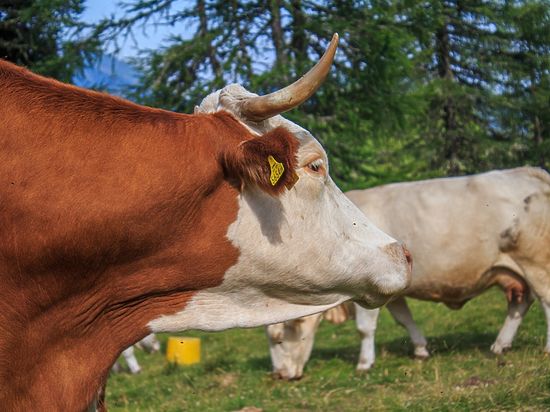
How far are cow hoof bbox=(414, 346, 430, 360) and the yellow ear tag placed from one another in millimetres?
6227

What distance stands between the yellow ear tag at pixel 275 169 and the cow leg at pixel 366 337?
5.68 metres

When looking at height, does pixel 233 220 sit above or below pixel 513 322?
above

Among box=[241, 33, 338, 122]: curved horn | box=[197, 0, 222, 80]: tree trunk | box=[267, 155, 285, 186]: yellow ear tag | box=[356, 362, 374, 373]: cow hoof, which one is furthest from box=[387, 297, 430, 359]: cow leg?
box=[197, 0, 222, 80]: tree trunk

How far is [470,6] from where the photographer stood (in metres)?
23.0

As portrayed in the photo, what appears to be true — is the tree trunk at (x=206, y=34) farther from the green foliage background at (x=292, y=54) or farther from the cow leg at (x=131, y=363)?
the cow leg at (x=131, y=363)

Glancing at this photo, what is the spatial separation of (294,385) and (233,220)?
16.4ft

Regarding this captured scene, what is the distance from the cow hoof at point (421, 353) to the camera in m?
8.74

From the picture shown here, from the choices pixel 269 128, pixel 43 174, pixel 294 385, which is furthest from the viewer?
pixel 294 385

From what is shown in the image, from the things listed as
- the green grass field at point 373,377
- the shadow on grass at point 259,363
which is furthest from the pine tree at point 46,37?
the shadow on grass at point 259,363

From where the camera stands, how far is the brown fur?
107 inches

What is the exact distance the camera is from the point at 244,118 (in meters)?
3.20

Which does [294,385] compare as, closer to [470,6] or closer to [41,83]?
[41,83]

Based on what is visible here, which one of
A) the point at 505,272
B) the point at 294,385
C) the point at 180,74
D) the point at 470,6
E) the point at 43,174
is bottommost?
the point at 294,385

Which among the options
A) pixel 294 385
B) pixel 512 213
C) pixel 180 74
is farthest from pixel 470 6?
pixel 294 385
